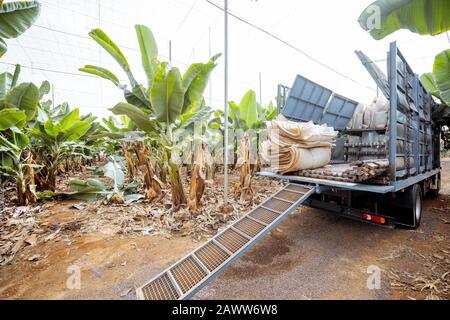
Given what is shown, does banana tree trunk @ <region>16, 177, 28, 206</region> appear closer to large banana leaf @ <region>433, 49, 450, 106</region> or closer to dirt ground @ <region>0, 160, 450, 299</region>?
dirt ground @ <region>0, 160, 450, 299</region>

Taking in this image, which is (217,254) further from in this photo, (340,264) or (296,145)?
(296,145)

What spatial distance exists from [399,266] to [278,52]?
27.8 ft

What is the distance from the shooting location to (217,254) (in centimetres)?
219

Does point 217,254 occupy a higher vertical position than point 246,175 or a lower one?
lower

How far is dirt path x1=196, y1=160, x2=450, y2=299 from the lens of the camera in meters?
1.93

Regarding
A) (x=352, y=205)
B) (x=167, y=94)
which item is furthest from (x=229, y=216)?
(x=167, y=94)

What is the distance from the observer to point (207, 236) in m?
3.14

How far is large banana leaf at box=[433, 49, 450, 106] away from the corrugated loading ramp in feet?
11.9

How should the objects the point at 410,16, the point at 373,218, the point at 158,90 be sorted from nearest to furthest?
the point at 410,16
the point at 373,218
the point at 158,90

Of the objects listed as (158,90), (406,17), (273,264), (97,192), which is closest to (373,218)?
(273,264)

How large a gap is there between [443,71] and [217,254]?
5276 millimetres

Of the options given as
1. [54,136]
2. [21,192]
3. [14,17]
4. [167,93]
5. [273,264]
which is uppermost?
[14,17]

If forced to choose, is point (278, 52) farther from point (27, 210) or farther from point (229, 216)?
point (27, 210)

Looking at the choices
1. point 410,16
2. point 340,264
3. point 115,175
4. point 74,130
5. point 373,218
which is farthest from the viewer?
point 115,175
